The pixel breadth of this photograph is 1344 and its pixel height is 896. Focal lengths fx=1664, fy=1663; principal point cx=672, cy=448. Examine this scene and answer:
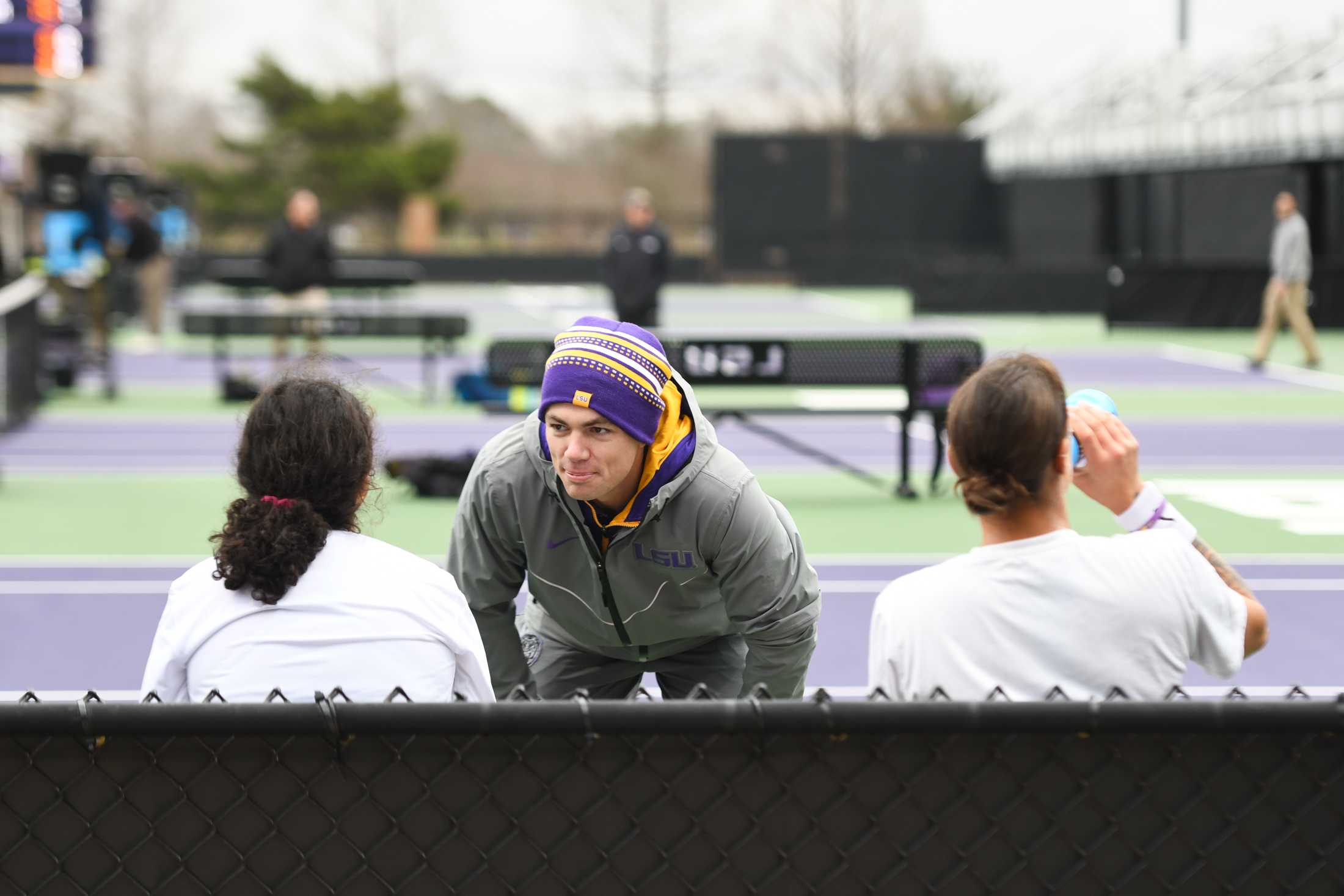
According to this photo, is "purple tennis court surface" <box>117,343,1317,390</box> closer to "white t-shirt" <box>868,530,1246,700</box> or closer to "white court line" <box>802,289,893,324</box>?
"white court line" <box>802,289,893,324</box>

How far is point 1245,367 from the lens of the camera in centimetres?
2050

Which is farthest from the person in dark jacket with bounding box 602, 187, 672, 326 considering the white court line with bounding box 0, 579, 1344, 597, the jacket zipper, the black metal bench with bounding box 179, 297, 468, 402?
the jacket zipper

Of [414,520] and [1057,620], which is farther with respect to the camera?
[414,520]

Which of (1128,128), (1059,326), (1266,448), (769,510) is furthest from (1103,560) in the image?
(1128,128)

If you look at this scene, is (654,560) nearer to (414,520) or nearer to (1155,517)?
(1155,517)

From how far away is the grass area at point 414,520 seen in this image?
9.38 metres

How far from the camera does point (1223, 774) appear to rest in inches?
94.7

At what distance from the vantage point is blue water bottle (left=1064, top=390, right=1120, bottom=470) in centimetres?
300

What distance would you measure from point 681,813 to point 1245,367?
19.5 metres

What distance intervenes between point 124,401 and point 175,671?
593 inches

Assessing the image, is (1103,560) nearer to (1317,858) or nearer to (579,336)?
(1317,858)

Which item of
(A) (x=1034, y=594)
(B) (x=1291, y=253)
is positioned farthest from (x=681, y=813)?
(B) (x=1291, y=253)

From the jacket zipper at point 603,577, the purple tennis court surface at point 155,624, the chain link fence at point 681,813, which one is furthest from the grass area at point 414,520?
the chain link fence at point 681,813

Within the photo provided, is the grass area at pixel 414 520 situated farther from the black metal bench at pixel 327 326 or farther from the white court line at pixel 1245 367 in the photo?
the white court line at pixel 1245 367
